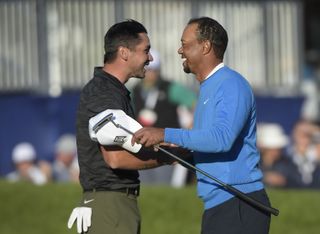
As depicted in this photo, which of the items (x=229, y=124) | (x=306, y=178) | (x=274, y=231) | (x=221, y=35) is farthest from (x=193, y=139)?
(x=306, y=178)

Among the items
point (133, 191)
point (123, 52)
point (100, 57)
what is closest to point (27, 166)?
point (100, 57)

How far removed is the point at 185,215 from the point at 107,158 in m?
5.38

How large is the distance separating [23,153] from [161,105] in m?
1.87

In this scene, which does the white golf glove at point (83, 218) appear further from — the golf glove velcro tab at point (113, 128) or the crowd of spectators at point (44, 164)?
the crowd of spectators at point (44, 164)

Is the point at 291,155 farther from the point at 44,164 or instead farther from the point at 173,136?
→ the point at 173,136

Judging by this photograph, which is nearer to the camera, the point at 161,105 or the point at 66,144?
the point at 161,105

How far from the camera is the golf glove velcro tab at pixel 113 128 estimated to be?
22.6ft

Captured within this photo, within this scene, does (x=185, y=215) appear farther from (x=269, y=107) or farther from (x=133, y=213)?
(x=133, y=213)

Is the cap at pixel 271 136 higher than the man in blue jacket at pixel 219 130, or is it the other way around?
the man in blue jacket at pixel 219 130

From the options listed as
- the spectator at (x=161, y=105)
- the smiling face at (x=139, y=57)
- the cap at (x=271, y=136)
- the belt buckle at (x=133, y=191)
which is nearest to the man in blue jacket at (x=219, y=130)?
the smiling face at (x=139, y=57)

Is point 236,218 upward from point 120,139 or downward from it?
downward

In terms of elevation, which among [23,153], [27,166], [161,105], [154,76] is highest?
[154,76]

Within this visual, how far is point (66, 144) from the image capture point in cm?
1416

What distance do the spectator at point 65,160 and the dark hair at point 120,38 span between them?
6.81 meters
